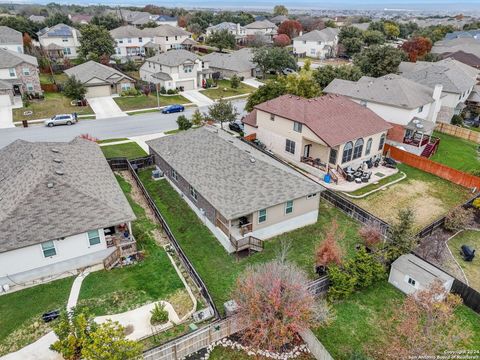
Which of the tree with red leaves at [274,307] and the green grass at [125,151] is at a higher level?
the tree with red leaves at [274,307]

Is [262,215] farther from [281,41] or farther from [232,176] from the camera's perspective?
[281,41]

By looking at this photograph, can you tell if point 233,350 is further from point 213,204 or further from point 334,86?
point 334,86

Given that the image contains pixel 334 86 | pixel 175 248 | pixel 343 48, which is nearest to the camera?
pixel 175 248

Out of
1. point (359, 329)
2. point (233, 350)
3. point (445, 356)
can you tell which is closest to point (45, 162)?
point (233, 350)

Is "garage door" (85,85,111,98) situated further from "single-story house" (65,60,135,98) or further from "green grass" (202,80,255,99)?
"green grass" (202,80,255,99)

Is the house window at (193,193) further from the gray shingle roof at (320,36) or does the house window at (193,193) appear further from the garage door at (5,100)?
the gray shingle roof at (320,36)

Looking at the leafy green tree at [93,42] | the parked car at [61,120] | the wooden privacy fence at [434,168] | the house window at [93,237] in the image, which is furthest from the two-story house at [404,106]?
the leafy green tree at [93,42]
